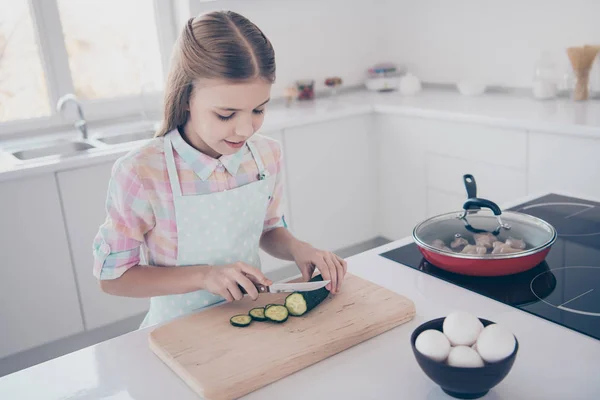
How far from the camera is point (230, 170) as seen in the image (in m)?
1.33

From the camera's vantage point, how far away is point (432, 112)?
9.23 ft

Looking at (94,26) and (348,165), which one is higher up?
(94,26)

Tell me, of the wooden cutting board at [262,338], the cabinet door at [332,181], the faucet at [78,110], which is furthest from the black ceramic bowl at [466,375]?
the faucet at [78,110]

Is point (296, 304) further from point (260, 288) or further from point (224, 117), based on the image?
point (224, 117)

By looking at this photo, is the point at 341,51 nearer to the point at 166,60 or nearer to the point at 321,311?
the point at 166,60

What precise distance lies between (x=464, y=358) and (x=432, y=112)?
7.02 ft

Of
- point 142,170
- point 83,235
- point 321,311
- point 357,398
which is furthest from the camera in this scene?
point 83,235

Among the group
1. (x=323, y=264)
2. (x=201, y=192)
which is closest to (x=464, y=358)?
(x=323, y=264)

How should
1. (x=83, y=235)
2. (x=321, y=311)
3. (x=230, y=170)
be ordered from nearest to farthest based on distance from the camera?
(x=321, y=311), (x=230, y=170), (x=83, y=235)

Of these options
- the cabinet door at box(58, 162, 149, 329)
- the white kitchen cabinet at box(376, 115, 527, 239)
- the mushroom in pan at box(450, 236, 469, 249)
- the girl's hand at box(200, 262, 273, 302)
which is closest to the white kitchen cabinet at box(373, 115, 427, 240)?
the white kitchen cabinet at box(376, 115, 527, 239)

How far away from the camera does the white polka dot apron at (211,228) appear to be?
49.9 inches

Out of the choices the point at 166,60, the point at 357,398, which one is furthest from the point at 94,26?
the point at 357,398

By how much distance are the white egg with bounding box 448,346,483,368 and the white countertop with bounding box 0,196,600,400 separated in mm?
69

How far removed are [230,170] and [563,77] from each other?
211 centimetres
